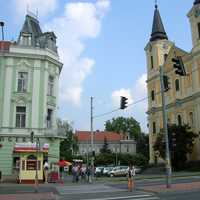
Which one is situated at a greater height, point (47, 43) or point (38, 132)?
point (47, 43)

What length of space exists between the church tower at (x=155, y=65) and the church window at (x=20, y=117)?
109ft

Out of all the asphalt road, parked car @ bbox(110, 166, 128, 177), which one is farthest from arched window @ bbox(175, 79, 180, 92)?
the asphalt road

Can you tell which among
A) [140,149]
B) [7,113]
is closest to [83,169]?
[7,113]

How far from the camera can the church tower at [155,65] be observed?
65.9 meters

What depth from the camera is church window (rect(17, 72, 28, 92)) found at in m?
37.1

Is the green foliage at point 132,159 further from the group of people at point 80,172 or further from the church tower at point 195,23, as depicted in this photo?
the group of people at point 80,172

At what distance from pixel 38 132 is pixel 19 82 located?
5.65 meters

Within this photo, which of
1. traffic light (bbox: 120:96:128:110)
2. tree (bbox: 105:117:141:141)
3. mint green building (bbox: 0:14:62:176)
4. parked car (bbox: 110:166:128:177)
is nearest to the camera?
traffic light (bbox: 120:96:128:110)

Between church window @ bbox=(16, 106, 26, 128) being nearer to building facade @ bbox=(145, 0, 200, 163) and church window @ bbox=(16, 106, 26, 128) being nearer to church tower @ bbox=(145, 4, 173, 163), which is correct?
building facade @ bbox=(145, 0, 200, 163)

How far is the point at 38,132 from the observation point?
118 ft

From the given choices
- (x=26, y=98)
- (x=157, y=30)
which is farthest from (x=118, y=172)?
(x=157, y=30)

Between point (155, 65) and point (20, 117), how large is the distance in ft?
121

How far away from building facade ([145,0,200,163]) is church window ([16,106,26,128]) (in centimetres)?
2787

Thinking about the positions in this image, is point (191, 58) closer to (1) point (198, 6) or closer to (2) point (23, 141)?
(1) point (198, 6)
